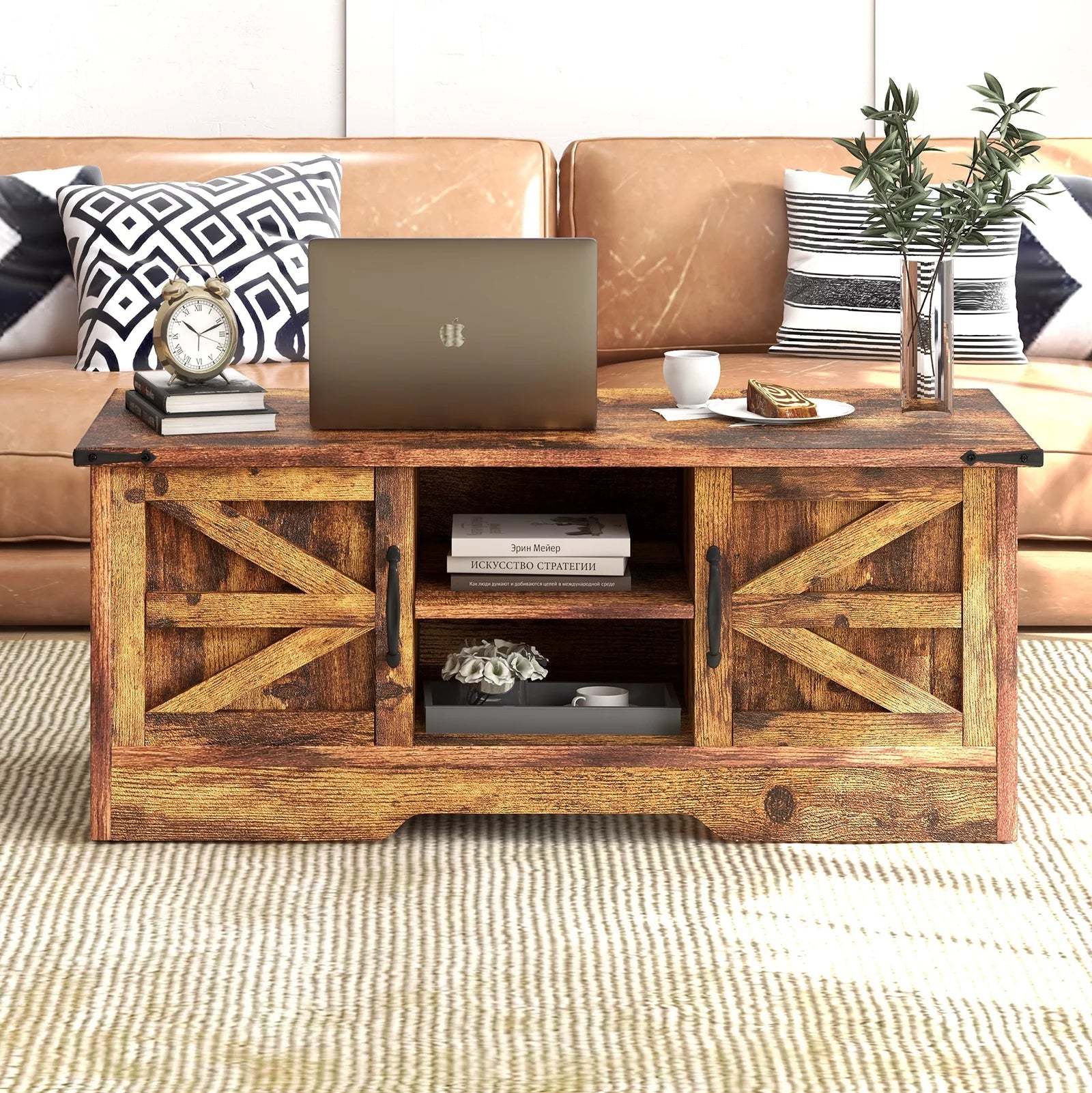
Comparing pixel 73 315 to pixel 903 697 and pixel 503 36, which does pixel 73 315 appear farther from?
pixel 903 697

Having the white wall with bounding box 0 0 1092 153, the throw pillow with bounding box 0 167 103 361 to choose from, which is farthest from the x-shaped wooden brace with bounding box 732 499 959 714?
the white wall with bounding box 0 0 1092 153

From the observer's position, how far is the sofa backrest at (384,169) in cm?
322

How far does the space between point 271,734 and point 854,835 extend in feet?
2.44

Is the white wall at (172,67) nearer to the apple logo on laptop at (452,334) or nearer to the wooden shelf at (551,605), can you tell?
the apple logo on laptop at (452,334)

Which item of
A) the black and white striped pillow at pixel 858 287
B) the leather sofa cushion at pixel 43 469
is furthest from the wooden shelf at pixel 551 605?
the black and white striped pillow at pixel 858 287

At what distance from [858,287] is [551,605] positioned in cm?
144

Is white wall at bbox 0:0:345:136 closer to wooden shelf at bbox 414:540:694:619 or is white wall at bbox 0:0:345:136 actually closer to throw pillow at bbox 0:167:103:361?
throw pillow at bbox 0:167:103:361

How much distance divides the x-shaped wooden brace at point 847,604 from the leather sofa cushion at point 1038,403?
A: 70 cm

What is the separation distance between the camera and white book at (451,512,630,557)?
195cm

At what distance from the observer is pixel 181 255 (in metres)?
2.99

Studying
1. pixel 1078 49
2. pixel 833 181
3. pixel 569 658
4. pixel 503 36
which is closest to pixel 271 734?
pixel 569 658

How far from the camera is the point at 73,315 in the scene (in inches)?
124

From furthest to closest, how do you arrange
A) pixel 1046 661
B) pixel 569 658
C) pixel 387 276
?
pixel 1046 661
pixel 569 658
pixel 387 276

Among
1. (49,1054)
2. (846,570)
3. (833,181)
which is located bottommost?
(49,1054)
